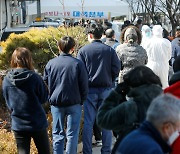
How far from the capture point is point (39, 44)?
349 inches

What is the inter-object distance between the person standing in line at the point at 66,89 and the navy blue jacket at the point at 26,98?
657 mm

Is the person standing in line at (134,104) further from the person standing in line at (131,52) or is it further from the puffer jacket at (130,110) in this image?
the person standing in line at (131,52)

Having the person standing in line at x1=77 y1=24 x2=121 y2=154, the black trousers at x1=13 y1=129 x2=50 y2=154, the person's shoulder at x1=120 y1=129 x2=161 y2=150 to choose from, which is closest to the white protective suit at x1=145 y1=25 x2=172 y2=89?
the person standing in line at x1=77 y1=24 x2=121 y2=154

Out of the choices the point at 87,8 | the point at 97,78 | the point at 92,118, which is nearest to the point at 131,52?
the point at 97,78

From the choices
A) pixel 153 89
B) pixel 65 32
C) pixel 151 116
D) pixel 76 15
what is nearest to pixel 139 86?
pixel 153 89

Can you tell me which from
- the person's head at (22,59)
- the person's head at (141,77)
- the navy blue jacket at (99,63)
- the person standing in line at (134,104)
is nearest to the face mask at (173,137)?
the person standing in line at (134,104)

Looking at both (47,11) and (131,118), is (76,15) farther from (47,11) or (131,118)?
(131,118)

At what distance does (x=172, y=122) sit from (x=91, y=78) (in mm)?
3383

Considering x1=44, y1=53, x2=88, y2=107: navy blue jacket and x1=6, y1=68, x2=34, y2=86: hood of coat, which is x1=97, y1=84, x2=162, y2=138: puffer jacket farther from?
x1=44, y1=53, x2=88, y2=107: navy blue jacket

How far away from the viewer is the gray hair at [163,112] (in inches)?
117

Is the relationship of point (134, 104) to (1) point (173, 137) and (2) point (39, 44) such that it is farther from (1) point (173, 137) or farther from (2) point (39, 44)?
(2) point (39, 44)

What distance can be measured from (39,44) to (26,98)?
4.01m

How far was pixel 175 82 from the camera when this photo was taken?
14.1 feet

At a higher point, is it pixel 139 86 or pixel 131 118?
pixel 139 86
